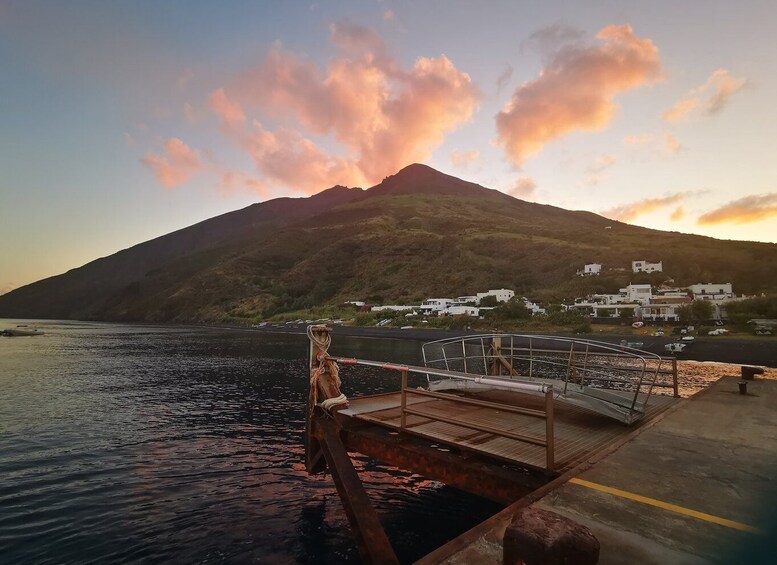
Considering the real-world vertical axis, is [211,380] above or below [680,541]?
below

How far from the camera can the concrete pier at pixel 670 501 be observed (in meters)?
3.98

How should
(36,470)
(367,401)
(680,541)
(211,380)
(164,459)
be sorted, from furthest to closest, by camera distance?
(211,380), (164,459), (36,470), (367,401), (680,541)

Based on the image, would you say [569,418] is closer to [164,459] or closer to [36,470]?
[164,459]

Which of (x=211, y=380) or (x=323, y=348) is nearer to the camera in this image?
(x=323, y=348)

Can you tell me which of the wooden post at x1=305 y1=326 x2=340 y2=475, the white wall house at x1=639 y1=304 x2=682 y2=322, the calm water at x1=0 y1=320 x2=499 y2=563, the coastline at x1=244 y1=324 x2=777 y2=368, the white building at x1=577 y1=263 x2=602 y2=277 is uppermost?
the white building at x1=577 y1=263 x2=602 y2=277

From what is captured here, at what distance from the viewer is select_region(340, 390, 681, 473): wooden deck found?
283 inches

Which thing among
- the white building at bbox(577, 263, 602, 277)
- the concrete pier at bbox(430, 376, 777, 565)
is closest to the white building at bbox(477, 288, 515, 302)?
the white building at bbox(577, 263, 602, 277)

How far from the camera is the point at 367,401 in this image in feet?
38.3

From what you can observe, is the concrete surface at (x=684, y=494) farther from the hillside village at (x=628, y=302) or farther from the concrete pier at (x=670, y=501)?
the hillside village at (x=628, y=302)

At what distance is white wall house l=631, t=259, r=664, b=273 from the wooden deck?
15347 centimetres

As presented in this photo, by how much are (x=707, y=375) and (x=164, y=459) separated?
41556 mm

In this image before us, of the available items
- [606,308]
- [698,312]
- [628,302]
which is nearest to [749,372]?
[698,312]

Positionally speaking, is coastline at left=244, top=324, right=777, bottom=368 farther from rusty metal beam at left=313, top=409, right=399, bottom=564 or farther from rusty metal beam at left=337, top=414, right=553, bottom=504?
rusty metal beam at left=313, top=409, right=399, bottom=564

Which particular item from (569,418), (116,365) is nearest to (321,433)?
(569,418)
